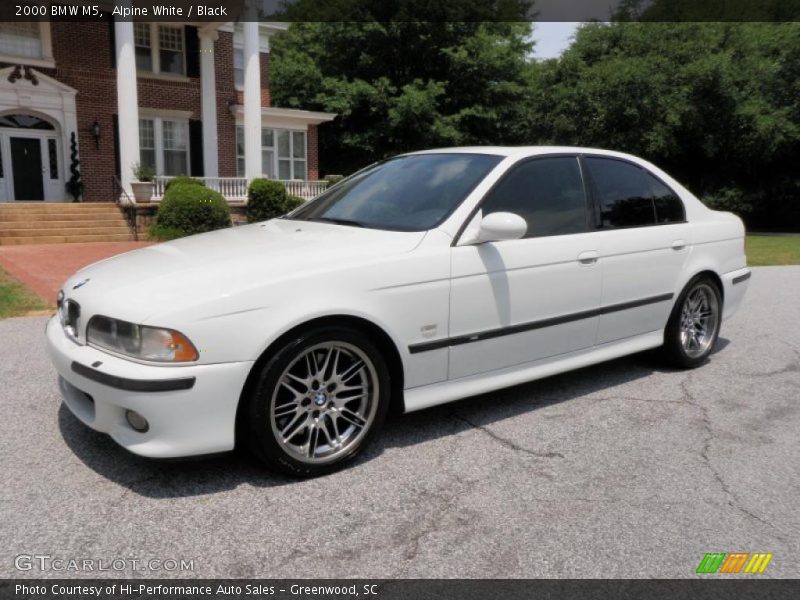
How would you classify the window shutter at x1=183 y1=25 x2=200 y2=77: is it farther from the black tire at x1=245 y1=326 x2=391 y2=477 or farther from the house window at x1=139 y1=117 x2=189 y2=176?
the black tire at x1=245 y1=326 x2=391 y2=477

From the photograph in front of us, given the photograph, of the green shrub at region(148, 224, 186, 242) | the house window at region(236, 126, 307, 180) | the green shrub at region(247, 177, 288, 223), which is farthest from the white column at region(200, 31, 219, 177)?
the green shrub at region(148, 224, 186, 242)

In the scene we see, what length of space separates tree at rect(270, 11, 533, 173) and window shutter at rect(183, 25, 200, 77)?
8733 mm

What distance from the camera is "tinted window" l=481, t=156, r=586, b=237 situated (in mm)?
3981

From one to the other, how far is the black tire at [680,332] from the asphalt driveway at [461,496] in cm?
60

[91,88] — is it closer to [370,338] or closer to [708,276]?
[708,276]

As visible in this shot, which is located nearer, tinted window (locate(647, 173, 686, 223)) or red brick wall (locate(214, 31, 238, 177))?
tinted window (locate(647, 173, 686, 223))

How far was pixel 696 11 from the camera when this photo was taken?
28.8 metres

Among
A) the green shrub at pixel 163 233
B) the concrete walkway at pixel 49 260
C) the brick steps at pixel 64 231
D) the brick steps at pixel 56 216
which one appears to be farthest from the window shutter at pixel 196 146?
the concrete walkway at pixel 49 260

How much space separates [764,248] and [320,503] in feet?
55.6

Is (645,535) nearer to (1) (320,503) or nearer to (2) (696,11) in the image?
(1) (320,503)

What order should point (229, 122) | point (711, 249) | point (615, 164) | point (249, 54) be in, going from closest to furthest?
point (615, 164), point (711, 249), point (249, 54), point (229, 122)

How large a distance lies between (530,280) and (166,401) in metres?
2.13

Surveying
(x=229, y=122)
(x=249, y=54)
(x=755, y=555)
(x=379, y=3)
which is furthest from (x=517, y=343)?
(x=379, y=3)

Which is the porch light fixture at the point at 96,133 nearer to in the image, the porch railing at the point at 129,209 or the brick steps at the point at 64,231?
the porch railing at the point at 129,209
